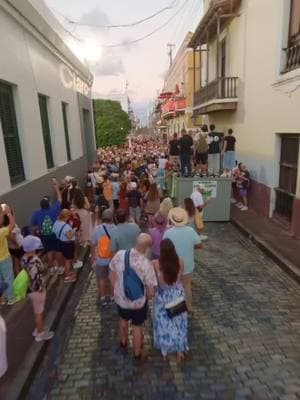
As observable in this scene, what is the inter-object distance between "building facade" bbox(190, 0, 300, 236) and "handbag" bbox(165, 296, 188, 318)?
16.4ft

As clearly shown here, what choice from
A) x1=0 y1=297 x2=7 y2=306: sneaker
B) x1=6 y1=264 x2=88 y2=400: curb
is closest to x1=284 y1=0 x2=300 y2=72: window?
x1=6 y1=264 x2=88 y2=400: curb

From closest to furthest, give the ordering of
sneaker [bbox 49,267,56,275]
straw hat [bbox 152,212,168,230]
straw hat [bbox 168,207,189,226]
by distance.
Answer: straw hat [bbox 168,207,189,226] → straw hat [bbox 152,212,168,230] → sneaker [bbox 49,267,56,275]

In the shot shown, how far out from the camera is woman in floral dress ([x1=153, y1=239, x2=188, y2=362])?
11.9 feet

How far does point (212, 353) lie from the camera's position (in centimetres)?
408

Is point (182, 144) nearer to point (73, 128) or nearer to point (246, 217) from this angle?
point (246, 217)

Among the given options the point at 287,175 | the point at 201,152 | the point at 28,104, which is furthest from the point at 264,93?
the point at 28,104

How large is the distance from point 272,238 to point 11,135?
638 cm

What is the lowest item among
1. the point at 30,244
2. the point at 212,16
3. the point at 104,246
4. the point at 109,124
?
the point at 104,246

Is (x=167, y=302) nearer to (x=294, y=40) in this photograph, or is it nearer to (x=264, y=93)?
(x=294, y=40)

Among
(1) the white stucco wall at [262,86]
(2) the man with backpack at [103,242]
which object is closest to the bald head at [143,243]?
(2) the man with backpack at [103,242]

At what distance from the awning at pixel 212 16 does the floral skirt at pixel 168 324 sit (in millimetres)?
10743

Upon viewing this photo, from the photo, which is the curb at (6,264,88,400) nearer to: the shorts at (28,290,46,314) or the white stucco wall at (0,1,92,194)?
the shorts at (28,290,46,314)

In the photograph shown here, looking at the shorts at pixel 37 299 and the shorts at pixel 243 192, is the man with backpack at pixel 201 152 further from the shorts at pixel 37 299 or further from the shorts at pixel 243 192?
the shorts at pixel 37 299

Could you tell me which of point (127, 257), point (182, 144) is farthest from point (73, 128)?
point (127, 257)
